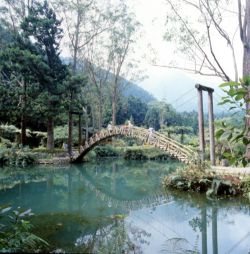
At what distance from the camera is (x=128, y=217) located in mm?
6602

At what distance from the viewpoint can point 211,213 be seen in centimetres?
669

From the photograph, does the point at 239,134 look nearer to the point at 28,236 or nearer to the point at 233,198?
the point at 28,236

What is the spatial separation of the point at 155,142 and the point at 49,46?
366 inches

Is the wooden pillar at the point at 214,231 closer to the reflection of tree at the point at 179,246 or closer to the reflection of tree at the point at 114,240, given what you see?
the reflection of tree at the point at 179,246

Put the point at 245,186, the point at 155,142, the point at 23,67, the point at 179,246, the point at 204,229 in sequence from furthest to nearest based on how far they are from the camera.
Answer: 1. the point at 23,67
2. the point at 155,142
3. the point at 245,186
4. the point at 204,229
5. the point at 179,246

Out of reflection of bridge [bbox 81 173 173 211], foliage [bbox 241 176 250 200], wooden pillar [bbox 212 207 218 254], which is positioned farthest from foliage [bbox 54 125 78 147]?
wooden pillar [bbox 212 207 218 254]

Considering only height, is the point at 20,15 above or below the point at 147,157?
above

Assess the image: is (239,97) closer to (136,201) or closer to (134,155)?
(136,201)

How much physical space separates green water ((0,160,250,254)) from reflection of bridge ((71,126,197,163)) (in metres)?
1.33

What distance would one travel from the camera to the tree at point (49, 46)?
18.0m

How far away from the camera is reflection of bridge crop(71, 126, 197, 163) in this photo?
1163 centimetres

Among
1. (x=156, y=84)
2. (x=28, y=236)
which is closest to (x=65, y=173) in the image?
(x=28, y=236)

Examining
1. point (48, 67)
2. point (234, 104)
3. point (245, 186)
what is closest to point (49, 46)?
point (48, 67)

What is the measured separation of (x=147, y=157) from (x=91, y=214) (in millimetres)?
14911
